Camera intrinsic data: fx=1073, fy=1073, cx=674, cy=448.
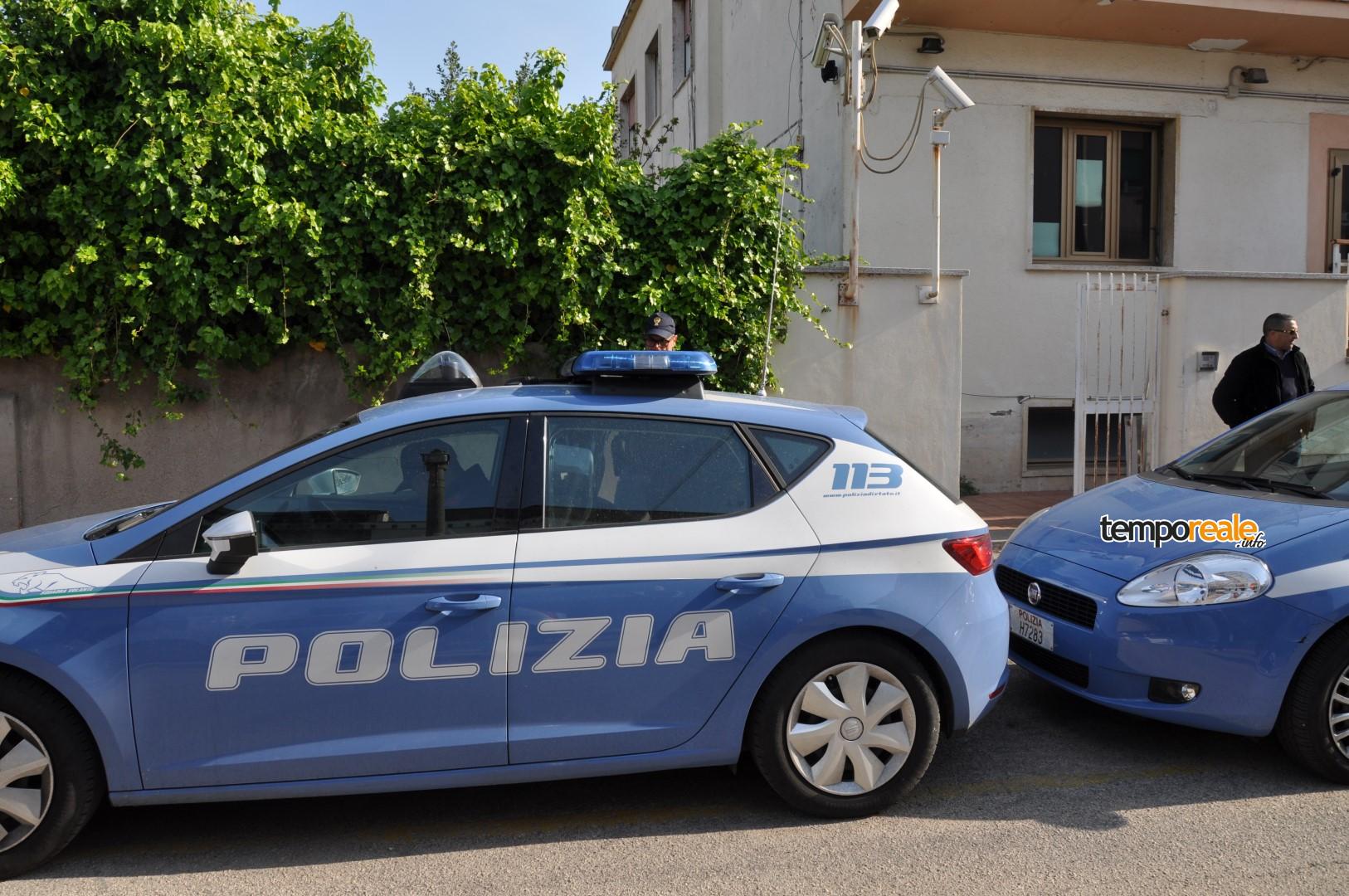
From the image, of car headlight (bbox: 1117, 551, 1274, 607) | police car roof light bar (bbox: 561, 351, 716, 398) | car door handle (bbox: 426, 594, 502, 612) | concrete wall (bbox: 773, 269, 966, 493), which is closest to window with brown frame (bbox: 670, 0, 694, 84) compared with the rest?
concrete wall (bbox: 773, 269, 966, 493)

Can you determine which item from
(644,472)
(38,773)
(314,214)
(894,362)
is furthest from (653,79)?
(38,773)

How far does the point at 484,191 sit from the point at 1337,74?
32.2 ft

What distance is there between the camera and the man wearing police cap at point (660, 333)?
6.78m

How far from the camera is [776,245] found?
304 inches

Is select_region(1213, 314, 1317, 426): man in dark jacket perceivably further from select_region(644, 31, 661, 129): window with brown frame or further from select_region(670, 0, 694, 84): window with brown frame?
select_region(644, 31, 661, 129): window with brown frame

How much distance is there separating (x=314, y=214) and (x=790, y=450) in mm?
4382

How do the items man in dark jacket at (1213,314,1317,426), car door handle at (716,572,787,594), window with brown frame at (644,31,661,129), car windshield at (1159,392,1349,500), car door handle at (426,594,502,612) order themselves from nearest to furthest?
car door handle at (426,594,502,612)
car door handle at (716,572,787,594)
car windshield at (1159,392,1349,500)
man in dark jacket at (1213,314,1317,426)
window with brown frame at (644,31,661,129)

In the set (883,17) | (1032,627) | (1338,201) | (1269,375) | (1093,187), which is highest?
(883,17)

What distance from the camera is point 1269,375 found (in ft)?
24.2

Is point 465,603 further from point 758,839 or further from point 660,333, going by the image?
point 660,333

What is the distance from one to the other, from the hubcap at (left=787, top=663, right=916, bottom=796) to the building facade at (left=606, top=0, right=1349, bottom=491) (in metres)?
6.74

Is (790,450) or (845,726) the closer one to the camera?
(845,726)

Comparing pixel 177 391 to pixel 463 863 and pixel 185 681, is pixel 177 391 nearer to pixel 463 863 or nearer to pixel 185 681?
pixel 185 681

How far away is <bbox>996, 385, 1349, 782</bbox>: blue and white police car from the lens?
4020mm
